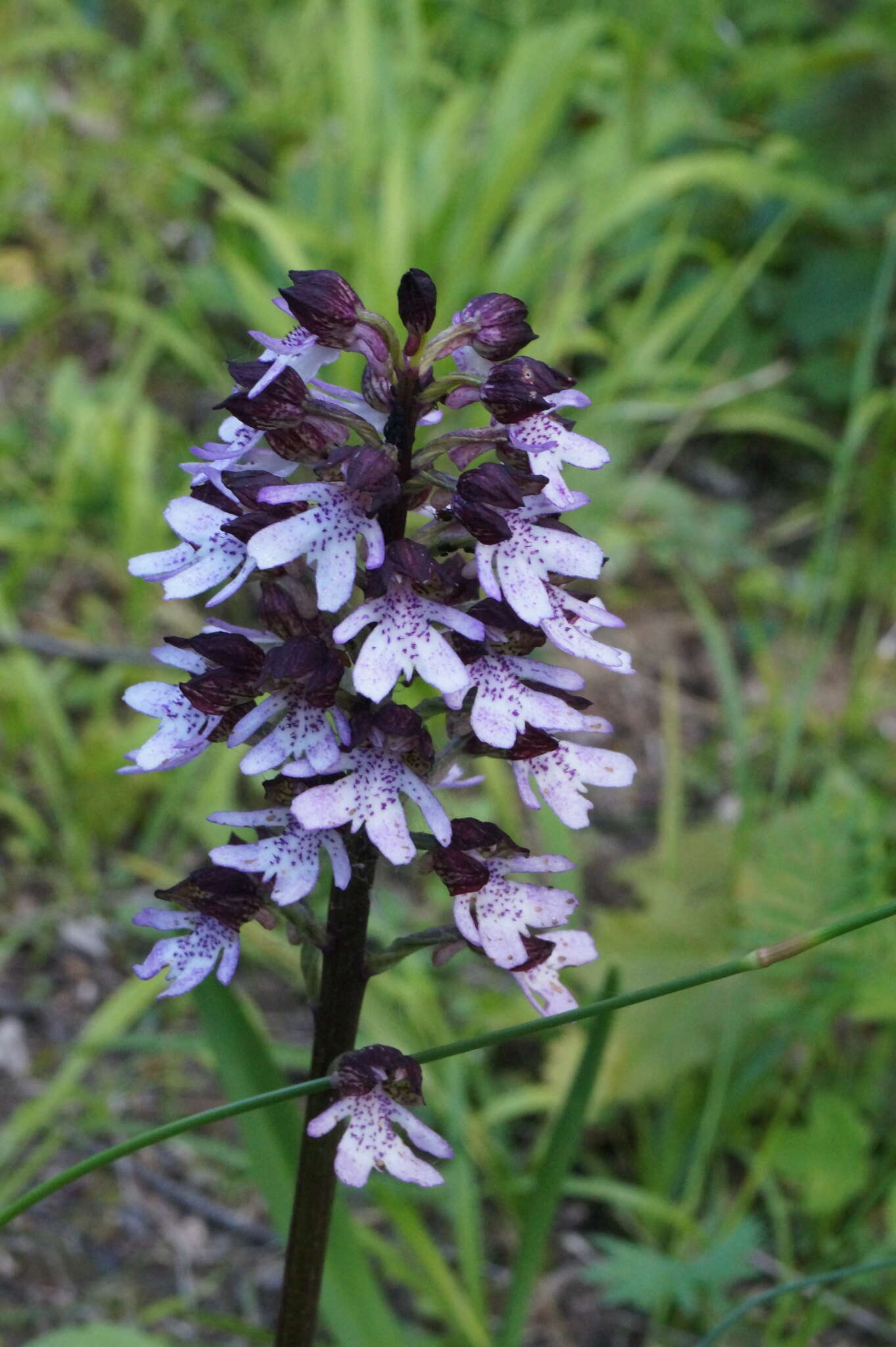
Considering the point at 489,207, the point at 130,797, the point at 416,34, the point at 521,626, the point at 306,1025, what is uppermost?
the point at 416,34

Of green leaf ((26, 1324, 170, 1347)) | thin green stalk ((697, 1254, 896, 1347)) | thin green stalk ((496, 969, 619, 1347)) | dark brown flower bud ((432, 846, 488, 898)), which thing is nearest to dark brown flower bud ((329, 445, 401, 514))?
dark brown flower bud ((432, 846, 488, 898))

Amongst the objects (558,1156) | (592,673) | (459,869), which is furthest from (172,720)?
(592,673)

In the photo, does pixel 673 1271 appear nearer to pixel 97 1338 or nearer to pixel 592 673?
pixel 97 1338

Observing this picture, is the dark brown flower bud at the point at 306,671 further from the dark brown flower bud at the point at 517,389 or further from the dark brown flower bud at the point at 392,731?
the dark brown flower bud at the point at 517,389

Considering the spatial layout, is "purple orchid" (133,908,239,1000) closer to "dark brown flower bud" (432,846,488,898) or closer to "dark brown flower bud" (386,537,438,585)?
"dark brown flower bud" (432,846,488,898)

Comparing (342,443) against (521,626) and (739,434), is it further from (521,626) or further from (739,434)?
(739,434)

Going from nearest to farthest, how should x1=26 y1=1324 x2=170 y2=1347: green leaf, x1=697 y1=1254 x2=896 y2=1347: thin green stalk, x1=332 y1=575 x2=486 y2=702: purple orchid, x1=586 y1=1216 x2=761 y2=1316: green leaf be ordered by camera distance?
1. x1=332 y1=575 x2=486 y2=702: purple orchid
2. x1=697 y1=1254 x2=896 y2=1347: thin green stalk
3. x1=26 y1=1324 x2=170 y2=1347: green leaf
4. x1=586 y1=1216 x2=761 y2=1316: green leaf

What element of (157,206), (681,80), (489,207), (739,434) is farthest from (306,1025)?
(681,80)
